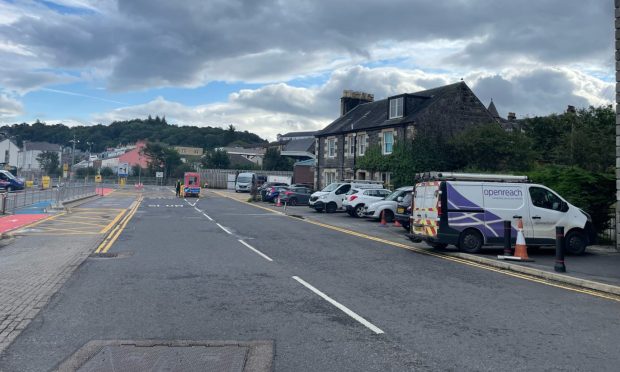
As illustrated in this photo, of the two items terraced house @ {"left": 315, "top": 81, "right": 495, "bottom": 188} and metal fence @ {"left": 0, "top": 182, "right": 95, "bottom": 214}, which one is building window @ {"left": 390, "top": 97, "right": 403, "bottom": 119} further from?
metal fence @ {"left": 0, "top": 182, "right": 95, "bottom": 214}

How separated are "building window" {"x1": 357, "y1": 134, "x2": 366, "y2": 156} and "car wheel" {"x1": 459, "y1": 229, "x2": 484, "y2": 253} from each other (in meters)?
26.9

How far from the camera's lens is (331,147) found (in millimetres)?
45875

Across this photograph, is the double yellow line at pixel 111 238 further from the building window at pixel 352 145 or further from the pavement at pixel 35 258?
the building window at pixel 352 145

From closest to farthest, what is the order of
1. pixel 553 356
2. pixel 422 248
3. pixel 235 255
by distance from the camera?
1. pixel 553 356
2. pixel 235 255
3. pixel 422 248

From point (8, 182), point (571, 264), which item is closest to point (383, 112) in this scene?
point (571, 264)

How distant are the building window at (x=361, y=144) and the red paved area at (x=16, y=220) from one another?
80.2 feet

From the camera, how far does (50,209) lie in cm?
2728

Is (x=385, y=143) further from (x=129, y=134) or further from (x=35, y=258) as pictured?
(x=129, y=134)

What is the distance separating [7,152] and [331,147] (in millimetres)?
94334

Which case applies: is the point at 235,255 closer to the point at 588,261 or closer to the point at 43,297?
the point at 43,297

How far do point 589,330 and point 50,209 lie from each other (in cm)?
2735

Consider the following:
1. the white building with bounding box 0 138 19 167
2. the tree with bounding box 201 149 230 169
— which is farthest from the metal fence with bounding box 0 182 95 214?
the white building with bounding box 0 138 19 167

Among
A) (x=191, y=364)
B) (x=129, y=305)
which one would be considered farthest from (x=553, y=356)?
(x=129, y=305)

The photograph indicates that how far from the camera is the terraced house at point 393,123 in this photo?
1427 inches
